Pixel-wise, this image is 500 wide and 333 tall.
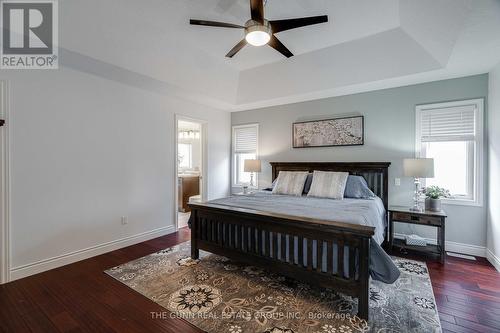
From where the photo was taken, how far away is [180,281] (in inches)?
103

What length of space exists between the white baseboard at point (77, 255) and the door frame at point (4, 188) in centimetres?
11

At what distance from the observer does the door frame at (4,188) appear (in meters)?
2.52

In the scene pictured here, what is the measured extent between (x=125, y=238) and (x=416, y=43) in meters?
4.89

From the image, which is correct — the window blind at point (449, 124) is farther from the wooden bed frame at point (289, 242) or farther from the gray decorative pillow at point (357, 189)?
the wooden bed frame at point (289, 242)

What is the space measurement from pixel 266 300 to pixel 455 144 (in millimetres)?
3513

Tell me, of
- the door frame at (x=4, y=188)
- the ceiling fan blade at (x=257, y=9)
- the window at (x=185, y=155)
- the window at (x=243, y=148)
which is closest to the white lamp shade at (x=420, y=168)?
the ceiling fan blade at (x=257, y=9)

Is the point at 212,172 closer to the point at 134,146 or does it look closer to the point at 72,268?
the point at 134,146

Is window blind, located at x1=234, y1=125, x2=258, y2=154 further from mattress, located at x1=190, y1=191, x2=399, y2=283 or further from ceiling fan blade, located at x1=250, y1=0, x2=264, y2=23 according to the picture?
ceiling fan blade, located at x1=250, y1=0, x2=264, y2=23

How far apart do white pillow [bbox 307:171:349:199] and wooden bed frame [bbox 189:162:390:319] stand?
151 centimetres

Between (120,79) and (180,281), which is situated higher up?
(120,79)

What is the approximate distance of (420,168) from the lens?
324 centimetres

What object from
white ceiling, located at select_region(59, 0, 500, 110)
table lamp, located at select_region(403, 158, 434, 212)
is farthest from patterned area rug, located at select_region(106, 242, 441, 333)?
white ceiling, located at select_region(59, 0, 500, 110)

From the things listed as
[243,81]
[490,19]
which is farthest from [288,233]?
[243,81]

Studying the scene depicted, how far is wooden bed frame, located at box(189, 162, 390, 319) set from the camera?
198 centimetres
